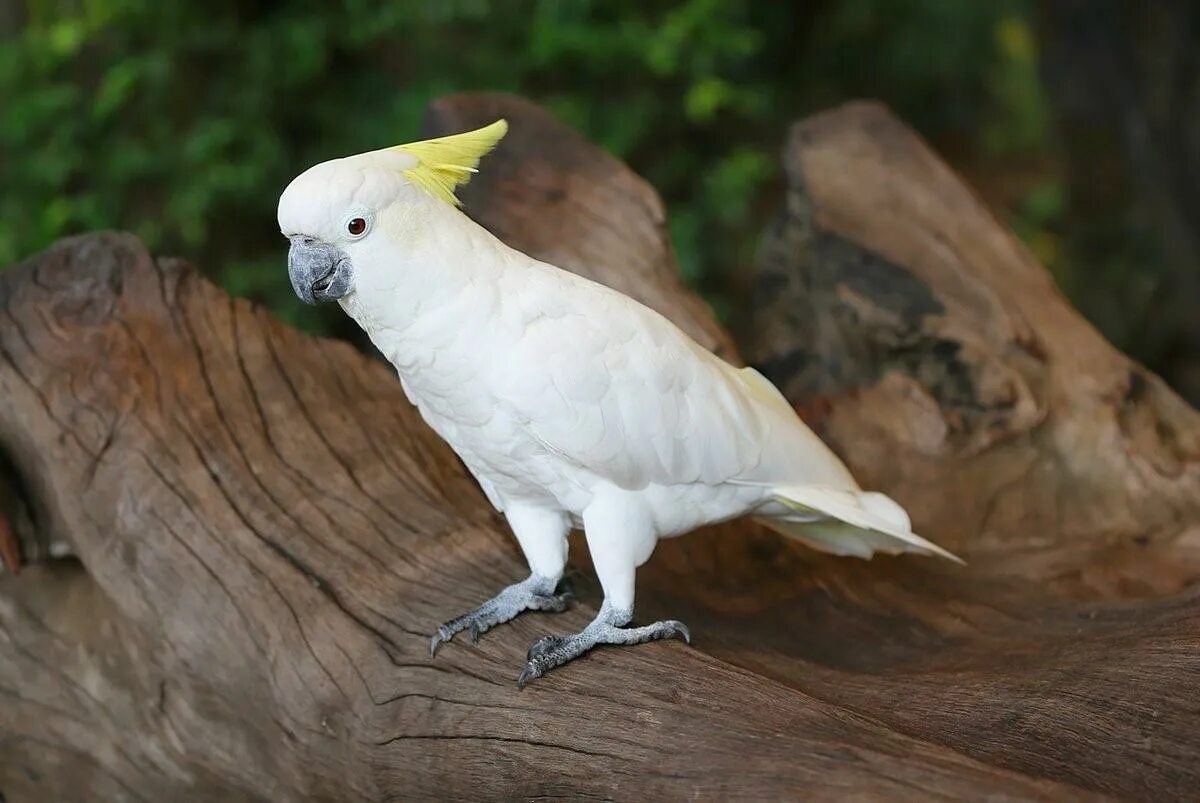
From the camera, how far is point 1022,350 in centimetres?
234

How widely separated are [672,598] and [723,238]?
245 cm

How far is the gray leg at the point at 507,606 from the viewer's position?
5.31 feet

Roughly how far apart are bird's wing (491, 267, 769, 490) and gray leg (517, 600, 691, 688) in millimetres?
193

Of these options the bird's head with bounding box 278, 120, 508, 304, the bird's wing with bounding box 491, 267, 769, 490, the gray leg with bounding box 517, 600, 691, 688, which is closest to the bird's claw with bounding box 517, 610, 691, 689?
the gray leg with bounding box 517, 600, 691, 688

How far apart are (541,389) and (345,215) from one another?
338 mm

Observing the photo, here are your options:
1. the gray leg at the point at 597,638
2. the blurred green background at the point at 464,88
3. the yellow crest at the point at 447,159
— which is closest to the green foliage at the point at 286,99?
the blurred green background at the point at 464,88

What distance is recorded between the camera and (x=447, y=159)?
153 cm

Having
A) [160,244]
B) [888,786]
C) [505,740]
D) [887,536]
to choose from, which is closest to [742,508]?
[887,536]

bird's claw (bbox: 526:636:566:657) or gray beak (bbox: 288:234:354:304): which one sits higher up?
gray beak (bbox: 288:234:354:304)

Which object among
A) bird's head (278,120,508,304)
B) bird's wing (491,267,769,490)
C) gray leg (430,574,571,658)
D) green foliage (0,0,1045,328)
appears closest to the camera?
bird's head (278,120,508,304)

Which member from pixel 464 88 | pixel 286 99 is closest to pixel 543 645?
pixel 464 88

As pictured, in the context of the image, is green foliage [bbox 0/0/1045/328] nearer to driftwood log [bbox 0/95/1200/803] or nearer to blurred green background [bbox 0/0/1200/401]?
blurred green background [bbox 0/0/1200/401]

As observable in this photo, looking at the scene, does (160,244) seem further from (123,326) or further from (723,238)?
(723,238)

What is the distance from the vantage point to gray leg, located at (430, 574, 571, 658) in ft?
5.31
